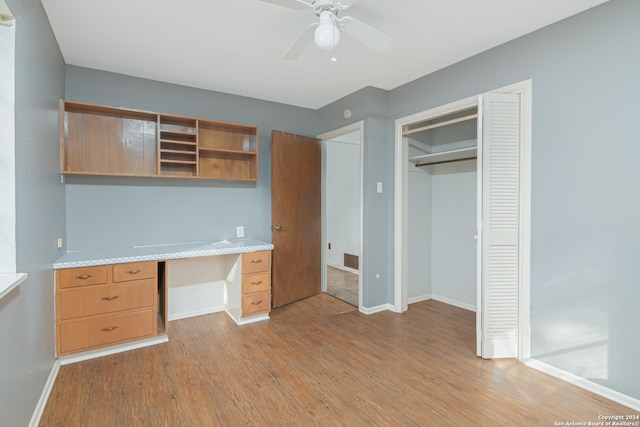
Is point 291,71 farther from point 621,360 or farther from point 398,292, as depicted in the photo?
point 621,360

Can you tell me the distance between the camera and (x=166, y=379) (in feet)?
7.58

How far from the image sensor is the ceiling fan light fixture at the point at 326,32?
175 centimetres

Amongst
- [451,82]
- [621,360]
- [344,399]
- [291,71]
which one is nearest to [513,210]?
[621,360]

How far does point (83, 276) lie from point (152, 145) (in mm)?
1442

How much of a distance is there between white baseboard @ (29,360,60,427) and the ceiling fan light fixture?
2.68m

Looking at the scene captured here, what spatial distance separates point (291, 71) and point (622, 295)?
3172mm

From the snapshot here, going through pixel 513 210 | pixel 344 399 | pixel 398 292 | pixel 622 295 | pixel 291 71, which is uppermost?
pixel 291 71

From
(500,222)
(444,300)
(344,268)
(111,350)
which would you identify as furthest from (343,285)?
(111,350)

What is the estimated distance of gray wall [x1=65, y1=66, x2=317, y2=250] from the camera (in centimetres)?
304

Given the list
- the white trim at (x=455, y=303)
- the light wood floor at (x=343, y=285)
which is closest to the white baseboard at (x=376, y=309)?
the light wood floor at (x=343, y=285)

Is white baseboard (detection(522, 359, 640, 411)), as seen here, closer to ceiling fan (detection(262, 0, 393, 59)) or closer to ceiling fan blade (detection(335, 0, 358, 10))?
ceiling fan (detection(262, 0, 393, 59))

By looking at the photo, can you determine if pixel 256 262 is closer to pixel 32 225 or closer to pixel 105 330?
pixel 105 330

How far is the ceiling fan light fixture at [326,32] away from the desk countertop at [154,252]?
2.14 meters

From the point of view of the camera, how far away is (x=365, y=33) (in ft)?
6.38
